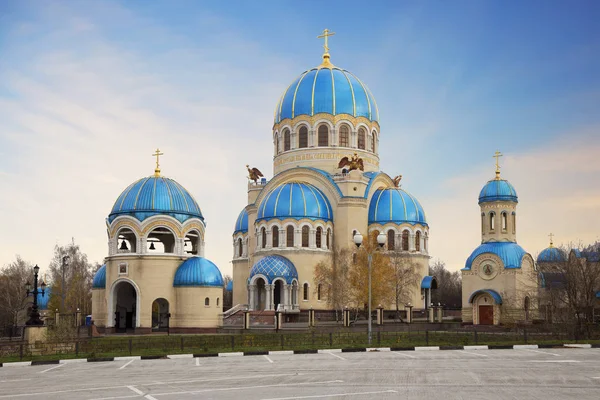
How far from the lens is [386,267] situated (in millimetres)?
44219

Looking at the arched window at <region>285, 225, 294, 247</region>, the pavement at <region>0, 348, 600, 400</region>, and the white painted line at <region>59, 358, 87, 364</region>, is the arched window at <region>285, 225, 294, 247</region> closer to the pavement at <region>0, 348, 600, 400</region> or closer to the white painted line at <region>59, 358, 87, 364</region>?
the pavement at <region>0, 348, 600, 400</region>

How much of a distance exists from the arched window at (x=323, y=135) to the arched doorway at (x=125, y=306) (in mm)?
15692

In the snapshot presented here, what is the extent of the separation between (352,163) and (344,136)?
10.2 feet

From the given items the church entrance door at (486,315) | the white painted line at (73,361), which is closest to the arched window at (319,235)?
the church entrance door at (486,315)

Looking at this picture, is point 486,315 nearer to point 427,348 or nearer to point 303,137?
point 303,137

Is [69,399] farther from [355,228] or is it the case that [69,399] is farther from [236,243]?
[236,243]

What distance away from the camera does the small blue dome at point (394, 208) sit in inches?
1955

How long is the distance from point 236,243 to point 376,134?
12.5 metres

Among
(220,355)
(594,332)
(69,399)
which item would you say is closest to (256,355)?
(220,355)

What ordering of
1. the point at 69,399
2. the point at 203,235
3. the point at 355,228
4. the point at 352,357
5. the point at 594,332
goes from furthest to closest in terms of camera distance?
the point at 355,228 → the point at 203,235 → the point at 594,332 → the point at 352,357 → the point at 69,399

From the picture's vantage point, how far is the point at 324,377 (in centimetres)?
1634

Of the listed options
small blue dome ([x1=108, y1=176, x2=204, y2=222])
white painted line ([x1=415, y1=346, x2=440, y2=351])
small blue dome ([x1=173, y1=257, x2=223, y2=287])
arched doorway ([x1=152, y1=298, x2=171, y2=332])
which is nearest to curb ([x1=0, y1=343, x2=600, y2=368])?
white painted line ([x1=415, y1=346, x2=440, y2=351])

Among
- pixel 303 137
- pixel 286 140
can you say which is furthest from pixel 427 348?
pixel 286 140

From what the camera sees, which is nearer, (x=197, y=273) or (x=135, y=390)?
(x=135, y=390)
